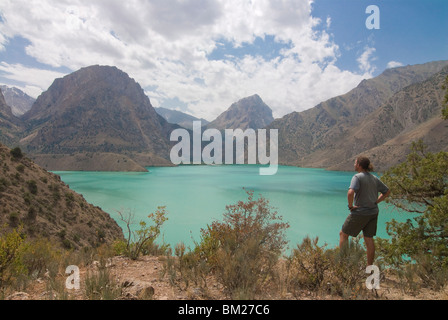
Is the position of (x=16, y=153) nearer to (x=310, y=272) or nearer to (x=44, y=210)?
(x=44, y=210)

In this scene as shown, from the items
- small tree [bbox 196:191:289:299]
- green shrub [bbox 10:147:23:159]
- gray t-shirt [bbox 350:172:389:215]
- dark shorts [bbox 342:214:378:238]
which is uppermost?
green shrub [bbox 10:147:23:159]

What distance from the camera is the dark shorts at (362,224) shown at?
4512mm

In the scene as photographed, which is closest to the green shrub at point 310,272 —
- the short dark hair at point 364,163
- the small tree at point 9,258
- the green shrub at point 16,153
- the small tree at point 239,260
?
the small tree at point 239,260

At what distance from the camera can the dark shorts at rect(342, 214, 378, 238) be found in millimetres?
4512

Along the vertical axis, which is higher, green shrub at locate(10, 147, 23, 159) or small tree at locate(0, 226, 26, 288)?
green shrub at locate(10, 147, 23, 159)

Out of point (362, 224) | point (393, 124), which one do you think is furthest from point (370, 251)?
point (393, 124)

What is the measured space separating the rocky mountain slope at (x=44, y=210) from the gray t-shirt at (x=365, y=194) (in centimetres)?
1869

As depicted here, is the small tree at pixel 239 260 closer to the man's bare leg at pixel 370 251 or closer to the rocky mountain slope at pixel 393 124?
the man's bare leg at pixel 370 251

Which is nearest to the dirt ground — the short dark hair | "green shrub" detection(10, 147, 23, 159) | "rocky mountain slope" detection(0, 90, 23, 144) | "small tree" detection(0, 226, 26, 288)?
"small tree" detection(0, 226, 26, 288)

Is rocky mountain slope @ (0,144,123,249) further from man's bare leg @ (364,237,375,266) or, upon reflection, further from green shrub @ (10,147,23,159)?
man's bare leg @ (364,237,375,266)

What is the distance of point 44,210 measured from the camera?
20.8 metres

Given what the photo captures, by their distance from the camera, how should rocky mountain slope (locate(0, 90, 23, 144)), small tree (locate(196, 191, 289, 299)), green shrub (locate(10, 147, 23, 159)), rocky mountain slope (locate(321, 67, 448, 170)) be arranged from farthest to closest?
1. rocky mountain slope (locate(0, 90, 23, 144))
2. rocky mountain slope (locate(321, 67, 448, 170))
3. green shrub (locate(10, 147, 23, 159))
4. small tree (locate(196, 191, 289, 299))
